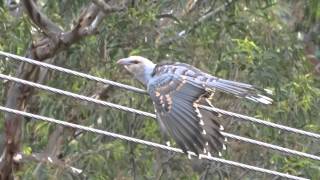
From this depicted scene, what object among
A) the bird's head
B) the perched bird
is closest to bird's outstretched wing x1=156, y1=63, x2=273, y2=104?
the perched bird

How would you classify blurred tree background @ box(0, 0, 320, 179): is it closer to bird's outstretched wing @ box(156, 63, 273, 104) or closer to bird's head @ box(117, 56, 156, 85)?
bird's head @ box(117, 56, 156, 85)

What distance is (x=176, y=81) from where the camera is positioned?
535 centimetres

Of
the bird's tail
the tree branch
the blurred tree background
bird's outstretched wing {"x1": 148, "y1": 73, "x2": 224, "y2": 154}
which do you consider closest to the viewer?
bird's outstretched wing {"x1": 148, "y1": 73, "x2": 224, "y2": 154}

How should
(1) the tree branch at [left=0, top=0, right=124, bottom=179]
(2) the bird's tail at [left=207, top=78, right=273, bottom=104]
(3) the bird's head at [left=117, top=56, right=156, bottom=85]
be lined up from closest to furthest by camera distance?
1. (2) the bird's tail at [left=207, top=78, right=273, bottom=104]
2. (3) the bird's head at [left=117, top=56, right=156, bottom=85]
3. (1) the tree branch at [left=0, top=0, right=124, bottom=179]

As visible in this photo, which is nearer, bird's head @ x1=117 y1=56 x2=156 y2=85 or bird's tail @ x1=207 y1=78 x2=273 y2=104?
bird's tail @ x1=207 y1=78 x2=273 y2=104

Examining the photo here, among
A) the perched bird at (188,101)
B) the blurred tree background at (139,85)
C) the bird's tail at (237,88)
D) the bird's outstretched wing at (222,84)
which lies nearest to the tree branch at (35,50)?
the blurred tree background at (139,85)

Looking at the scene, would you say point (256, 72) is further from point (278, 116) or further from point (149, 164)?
point (149, 164)

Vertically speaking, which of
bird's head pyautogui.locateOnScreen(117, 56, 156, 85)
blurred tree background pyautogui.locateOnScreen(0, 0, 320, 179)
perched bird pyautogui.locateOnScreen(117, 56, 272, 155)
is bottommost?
blurred tree background pyautogui.locateOnScreen(0, 0, 320, 179)

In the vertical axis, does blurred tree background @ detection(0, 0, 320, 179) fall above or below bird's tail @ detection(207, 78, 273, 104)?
below

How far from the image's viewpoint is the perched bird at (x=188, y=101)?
15.7 ft

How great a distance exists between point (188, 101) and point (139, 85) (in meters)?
2.48

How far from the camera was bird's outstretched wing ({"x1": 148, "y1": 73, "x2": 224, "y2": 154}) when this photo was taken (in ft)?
15.6

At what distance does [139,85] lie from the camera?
7.58 m

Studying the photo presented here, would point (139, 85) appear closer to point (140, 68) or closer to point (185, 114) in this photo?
point (140, 68)
